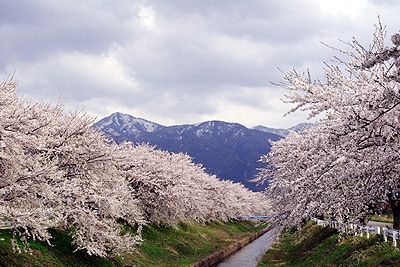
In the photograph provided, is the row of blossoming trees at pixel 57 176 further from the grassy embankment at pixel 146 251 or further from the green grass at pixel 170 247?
the green grass at pixel 170 247

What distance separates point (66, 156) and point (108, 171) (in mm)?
2511

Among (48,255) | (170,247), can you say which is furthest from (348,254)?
(170,247)

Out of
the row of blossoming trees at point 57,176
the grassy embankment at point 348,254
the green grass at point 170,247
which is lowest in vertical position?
the green grass at point 170,247


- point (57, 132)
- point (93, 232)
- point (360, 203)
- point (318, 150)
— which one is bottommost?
point (93, 232)

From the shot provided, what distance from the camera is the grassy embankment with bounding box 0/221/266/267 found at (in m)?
16.0

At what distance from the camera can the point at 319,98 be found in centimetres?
1143

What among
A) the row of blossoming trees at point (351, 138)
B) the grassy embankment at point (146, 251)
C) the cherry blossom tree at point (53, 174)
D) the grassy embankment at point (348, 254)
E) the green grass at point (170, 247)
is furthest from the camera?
the green grass at point (170, 247)

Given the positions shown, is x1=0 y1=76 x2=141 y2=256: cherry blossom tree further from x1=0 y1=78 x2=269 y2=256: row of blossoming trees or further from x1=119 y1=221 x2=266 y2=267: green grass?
x1=119 y1=221 x2=266 y2=267: green grass

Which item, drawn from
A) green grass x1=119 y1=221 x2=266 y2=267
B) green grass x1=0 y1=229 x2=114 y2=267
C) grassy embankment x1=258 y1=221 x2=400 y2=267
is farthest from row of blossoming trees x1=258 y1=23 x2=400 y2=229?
green grass x1=119 y1=221 x2=266 y2=267

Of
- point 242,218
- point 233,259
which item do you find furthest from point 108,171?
point 242,218

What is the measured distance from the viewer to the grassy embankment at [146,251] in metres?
16.0

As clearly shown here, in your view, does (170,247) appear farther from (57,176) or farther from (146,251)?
(57,176)

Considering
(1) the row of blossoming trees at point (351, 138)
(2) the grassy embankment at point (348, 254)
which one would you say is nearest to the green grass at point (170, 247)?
(2) the grassy embankment at point (348, 254)

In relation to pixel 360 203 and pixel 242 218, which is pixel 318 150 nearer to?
pixel 360 203
